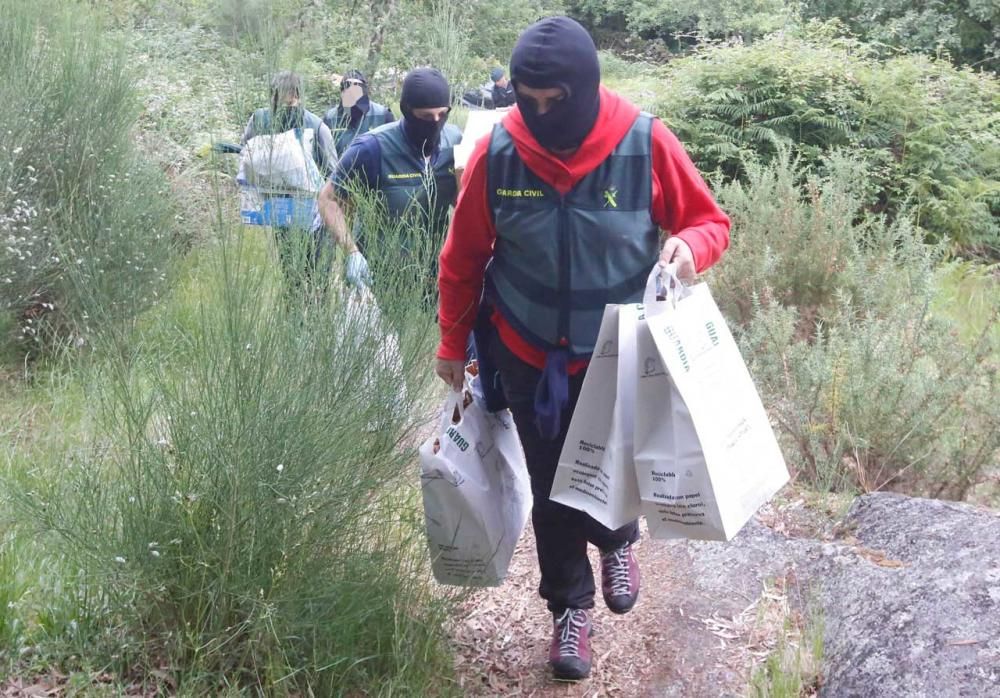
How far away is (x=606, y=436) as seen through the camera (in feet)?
9.39

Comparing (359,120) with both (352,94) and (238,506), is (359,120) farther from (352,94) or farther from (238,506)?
(238,506)

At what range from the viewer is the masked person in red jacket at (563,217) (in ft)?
9.25

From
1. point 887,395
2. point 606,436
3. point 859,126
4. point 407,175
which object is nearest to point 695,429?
point 606,436

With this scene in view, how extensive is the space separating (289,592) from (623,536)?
3.84 feet

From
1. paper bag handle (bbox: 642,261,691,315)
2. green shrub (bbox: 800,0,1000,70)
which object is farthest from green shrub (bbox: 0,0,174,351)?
green shrub (bbox: 800,0,1000,70)

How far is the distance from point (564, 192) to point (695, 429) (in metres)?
0.74

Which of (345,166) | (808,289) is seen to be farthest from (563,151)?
(808,289)

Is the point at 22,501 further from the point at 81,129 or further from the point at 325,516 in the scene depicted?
the point at 81,129

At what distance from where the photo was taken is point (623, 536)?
3.47 metres

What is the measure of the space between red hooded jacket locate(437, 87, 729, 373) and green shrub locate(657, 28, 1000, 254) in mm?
7569

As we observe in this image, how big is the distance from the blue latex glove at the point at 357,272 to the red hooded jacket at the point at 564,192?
0.33 metres

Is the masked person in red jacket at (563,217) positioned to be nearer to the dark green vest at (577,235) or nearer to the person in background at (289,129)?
the dark green vest at (577,235)

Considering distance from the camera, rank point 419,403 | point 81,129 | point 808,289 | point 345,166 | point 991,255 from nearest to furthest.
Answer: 1. point 419,403
2. point 345,166
3. point 81,129
4. point 808,289
5. point 991,255

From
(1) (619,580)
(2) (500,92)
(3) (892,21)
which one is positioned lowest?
(3) (892,21)
